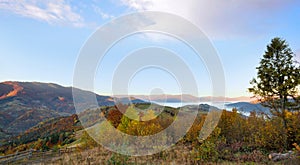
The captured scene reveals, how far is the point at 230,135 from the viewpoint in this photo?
1875 cm

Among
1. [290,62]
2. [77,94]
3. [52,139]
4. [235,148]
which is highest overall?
[290,62]

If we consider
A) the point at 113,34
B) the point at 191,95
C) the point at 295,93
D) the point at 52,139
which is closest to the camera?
the point at 113,34

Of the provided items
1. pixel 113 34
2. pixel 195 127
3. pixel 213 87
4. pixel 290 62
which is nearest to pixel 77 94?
pixel 113 34

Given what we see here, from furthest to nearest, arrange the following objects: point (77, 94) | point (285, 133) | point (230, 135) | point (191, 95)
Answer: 1. point (230, 135)
2. point (285, 133)
3. point (191, 95)
4. point (77, 94)

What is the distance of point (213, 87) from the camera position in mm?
10969

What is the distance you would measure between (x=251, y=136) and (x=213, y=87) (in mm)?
8095

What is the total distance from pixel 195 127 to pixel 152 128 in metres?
3.76

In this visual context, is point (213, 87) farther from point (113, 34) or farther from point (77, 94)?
point (77, 94)

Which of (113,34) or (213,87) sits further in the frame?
(113,34)

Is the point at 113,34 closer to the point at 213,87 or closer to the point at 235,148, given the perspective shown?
the point at 213,87

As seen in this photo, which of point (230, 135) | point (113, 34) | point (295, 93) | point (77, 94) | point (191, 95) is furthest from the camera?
point (230, 135)

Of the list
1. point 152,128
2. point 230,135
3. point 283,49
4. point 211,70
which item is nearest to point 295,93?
point 283,49

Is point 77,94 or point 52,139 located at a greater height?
point 77,94

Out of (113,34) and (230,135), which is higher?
(113,34)
